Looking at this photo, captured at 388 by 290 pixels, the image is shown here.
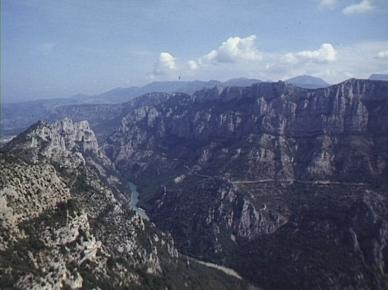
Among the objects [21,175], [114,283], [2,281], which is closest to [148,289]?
[114,283]

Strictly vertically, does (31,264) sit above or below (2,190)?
below

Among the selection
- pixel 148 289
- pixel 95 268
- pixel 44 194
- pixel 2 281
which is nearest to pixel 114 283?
pixel 95 268

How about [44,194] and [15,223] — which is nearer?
[15,223]

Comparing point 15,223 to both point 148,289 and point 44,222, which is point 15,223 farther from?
point 148,289

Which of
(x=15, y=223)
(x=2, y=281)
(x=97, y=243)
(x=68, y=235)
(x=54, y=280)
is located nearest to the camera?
(x=2, y=281)

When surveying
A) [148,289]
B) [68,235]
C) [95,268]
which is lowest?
[148,289]

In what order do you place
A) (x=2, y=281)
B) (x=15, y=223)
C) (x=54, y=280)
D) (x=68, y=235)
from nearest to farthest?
(x=2, y=281) → (x=54, y=280) → (x=15, y=223) → (x=68, y=235)

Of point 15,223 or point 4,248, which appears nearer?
point 4,248

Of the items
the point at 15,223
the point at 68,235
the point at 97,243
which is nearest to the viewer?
the point at 15,223

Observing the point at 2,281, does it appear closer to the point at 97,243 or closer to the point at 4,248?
the point at 4,248
